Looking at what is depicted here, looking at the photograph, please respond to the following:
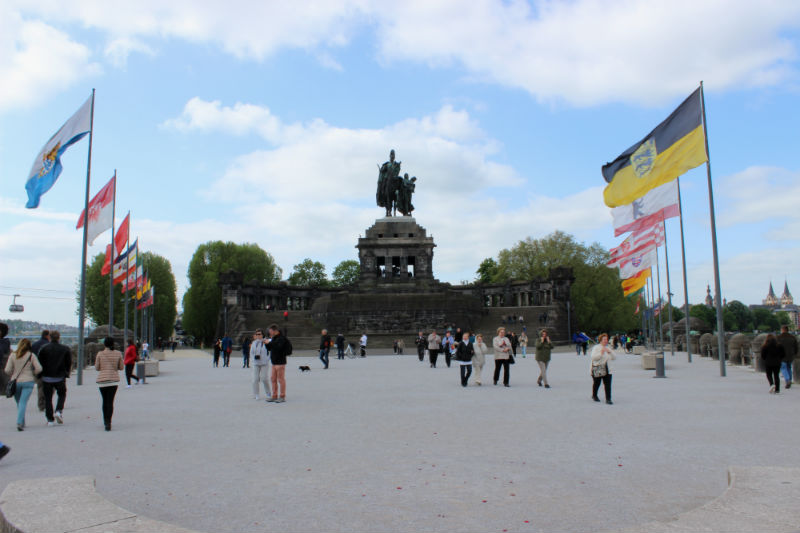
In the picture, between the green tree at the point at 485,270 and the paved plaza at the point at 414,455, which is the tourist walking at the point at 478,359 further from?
the green tree at the point at 485,270

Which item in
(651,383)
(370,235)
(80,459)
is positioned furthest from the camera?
(370,235)

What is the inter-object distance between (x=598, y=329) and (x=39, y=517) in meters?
82.7

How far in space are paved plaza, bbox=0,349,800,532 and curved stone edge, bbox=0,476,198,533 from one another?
788 mm

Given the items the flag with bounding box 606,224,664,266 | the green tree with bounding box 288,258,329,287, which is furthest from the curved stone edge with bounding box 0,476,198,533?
the green tree with bounding box 288,258,329,287

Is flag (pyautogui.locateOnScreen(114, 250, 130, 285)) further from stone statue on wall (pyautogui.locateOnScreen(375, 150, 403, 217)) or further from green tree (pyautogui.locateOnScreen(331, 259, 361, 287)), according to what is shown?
green tree (pyautogui.locateOnScreen(331, 259, 361, 287))

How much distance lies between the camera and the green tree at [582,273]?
7444 centimetres

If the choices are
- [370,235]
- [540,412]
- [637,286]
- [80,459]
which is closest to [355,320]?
[370,235]

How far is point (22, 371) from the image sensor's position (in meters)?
11.0

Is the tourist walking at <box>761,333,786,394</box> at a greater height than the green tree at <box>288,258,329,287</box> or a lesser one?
lesser

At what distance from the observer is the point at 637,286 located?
29531 millimetres

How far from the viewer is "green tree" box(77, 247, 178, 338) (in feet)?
233

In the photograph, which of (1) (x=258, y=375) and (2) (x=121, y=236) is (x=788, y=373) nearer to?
(1) (x=258, y=375)

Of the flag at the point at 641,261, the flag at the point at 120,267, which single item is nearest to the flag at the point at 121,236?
the flag at the point at 120,267

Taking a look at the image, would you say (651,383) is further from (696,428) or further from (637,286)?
(637,286)
